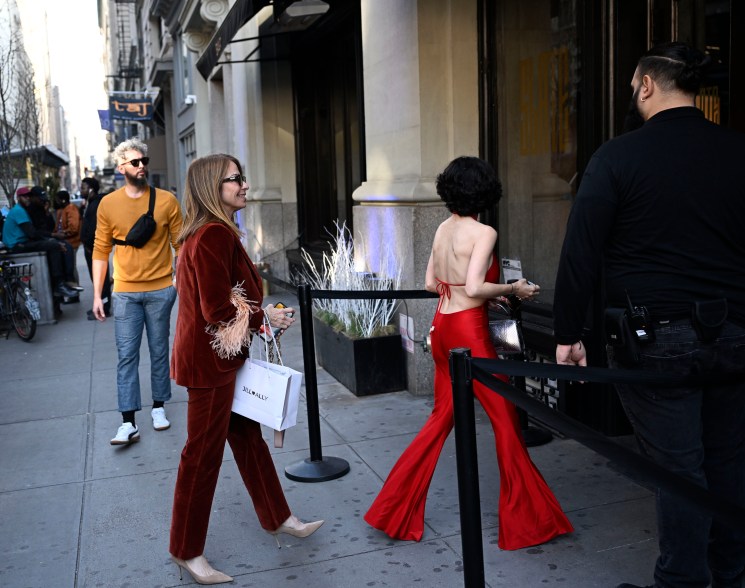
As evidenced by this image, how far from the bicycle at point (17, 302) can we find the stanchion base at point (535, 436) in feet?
23.6

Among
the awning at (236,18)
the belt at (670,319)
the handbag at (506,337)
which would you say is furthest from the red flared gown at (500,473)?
the awning at (236,18)

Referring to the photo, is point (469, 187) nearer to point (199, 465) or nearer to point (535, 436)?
point (199, 465)

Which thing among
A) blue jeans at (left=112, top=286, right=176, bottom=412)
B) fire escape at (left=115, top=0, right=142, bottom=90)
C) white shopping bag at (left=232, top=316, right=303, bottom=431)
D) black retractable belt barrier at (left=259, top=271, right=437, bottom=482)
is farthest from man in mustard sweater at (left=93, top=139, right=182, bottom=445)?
fire escape at (left=115, top=0, right=142, bottom=90)

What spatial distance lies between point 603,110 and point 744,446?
2818 mm

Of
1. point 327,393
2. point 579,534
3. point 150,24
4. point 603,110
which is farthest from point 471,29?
point 150,24

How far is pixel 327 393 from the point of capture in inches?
287

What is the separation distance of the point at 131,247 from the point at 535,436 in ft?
10.3

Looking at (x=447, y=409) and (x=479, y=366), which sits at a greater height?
(x=479, y=366)

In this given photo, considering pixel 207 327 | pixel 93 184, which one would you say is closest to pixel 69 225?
pixel 93 184

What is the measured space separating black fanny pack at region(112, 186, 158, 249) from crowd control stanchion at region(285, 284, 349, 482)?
153 centimetres

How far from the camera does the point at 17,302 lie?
35.6ft

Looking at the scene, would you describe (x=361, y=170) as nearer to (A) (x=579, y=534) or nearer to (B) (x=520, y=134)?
(B) (x=520, y=134)

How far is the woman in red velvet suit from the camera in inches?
145

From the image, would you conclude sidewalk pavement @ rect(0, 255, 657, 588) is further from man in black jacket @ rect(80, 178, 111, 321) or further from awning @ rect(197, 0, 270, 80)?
man in black jacket @ rect(80, 178, 111, 321)
